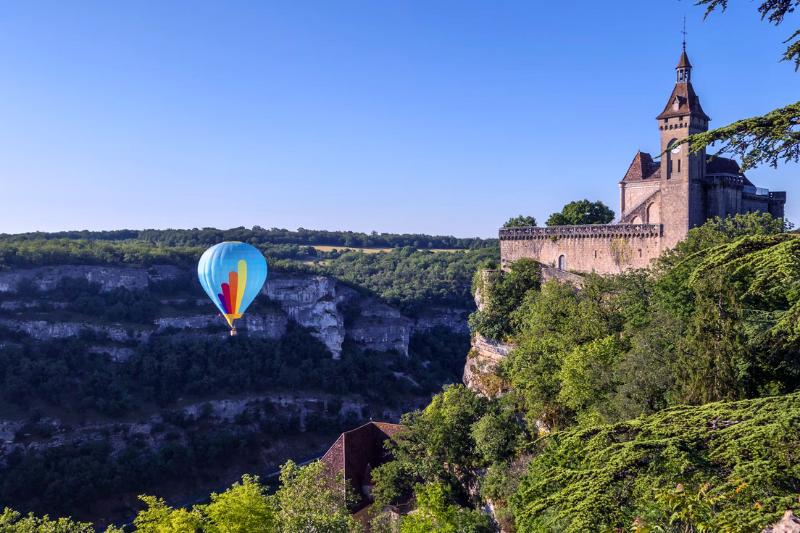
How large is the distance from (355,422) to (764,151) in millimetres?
68414

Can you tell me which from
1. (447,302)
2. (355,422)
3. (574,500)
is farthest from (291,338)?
(574,500)

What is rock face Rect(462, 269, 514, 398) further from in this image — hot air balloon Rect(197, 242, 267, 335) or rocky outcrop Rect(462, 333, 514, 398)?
hot air balloon Rect(197, 242, 267, 335)

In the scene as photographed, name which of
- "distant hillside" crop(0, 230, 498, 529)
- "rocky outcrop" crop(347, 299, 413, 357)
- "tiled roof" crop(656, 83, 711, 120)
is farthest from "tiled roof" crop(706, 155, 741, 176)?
"rocky outcrop" crop(347, 299, 413, 357)

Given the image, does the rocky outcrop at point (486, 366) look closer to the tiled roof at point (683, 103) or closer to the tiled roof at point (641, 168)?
the tiled roof at point (641, 168)

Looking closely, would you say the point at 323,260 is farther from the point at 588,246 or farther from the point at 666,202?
the point at 666,202

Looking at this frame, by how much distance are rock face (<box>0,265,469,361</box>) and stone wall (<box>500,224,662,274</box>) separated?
4782cm

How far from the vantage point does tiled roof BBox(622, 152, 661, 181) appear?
36.3 meters

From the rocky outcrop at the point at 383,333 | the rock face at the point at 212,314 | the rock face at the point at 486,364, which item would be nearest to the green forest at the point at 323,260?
the rock face at the point at 212,314

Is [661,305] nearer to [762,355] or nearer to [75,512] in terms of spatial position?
[762,355]

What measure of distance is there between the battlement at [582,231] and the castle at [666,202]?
5 centimetres

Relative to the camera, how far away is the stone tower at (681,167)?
102ft

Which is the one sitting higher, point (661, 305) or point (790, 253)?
point (790, 253)

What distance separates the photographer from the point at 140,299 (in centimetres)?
7906

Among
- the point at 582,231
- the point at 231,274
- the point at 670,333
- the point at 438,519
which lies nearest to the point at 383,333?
the point at 231,274
